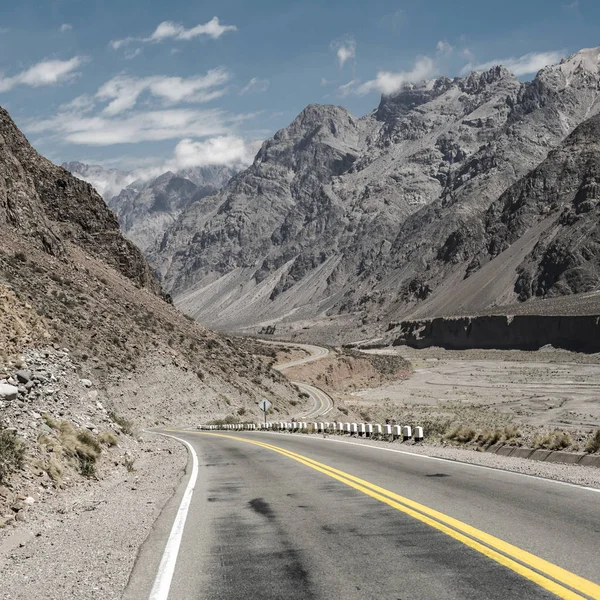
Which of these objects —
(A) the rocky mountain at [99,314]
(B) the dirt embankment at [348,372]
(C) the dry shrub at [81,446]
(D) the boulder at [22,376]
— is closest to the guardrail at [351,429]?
(A) the rocky mountain at [99,314]

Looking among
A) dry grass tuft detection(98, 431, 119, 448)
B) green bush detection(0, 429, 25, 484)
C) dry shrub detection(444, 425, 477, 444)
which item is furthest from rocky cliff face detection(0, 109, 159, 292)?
green bush detection(0, 429, 25, 484)

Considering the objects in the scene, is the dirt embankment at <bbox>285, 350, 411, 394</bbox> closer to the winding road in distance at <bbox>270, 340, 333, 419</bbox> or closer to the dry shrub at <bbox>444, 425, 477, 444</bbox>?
the winding road in distance at <bbox>270, 340, 333, 419</bbox>

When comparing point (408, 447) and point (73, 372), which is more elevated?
point (73, 372)

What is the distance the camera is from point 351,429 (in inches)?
1174

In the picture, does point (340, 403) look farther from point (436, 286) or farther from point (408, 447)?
point (436, 286)

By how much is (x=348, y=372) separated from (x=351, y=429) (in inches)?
2634

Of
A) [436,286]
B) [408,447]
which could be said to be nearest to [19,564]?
[408,447]

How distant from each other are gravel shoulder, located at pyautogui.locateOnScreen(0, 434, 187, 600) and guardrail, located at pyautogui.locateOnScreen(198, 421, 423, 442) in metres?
10.5

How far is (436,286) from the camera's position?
190875 mm

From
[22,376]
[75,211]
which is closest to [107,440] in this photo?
[22,376]

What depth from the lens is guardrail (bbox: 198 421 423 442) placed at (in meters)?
23.6

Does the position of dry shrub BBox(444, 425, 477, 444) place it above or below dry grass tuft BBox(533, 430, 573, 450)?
below

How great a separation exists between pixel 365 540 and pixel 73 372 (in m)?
17.7

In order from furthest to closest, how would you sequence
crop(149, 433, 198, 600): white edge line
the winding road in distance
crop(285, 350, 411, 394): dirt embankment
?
crop(285, 350, 411, 394): dirt embankment, the winding road in distance, crop(149, 433, 198, 600): white edge line
